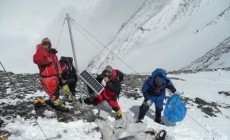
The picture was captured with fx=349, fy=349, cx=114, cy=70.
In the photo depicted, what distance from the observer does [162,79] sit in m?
13.1

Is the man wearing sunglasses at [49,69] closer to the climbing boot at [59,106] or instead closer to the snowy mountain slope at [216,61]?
the climbing boot at [59,106]

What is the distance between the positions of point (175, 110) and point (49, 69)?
16.7 feet

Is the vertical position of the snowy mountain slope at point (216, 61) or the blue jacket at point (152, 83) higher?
the snowy mountain slope at point (216, 61)

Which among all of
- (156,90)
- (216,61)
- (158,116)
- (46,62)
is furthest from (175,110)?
(216,61)

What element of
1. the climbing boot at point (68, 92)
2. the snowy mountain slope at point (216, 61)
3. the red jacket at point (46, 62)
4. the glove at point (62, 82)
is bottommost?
the climbing boot at point (68, 92)

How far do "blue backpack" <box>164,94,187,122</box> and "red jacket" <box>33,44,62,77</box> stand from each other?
4.49m

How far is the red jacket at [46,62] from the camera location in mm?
11641

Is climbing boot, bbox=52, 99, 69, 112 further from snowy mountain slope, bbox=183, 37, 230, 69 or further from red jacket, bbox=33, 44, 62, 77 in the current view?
snowy mountain slope, bbox=183, 37, 230, 69

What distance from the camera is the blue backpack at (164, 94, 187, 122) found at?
13.3 meters

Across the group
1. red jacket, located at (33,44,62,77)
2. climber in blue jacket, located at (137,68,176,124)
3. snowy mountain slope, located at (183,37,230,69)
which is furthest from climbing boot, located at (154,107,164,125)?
snowy mountain slope, located at (183,37,230,69)

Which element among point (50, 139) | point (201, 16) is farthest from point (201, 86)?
point (201, 16)

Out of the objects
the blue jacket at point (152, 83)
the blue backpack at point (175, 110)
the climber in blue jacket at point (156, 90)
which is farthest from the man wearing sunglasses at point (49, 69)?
the blue backpack at point (175, 110)

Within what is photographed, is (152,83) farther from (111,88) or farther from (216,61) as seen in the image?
(216,61)

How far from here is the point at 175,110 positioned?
44.2 ft
